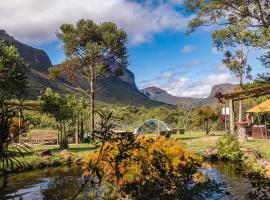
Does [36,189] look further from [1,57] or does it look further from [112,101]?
[112,101]

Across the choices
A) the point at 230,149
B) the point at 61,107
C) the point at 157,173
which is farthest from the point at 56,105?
the point at 157,173

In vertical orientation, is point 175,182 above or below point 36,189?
above

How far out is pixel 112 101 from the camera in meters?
132

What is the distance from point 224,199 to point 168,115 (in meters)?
45.1

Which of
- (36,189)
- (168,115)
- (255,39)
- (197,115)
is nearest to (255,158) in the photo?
(255,39)

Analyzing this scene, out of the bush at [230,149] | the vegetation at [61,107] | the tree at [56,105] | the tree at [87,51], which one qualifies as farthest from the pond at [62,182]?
the tree at [87,51]

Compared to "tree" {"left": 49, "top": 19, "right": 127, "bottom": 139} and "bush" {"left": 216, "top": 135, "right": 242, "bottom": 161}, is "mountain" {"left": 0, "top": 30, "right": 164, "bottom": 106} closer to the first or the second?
"tree" {"left": 49, "top": 19, "right": 127, "bottom": 139}

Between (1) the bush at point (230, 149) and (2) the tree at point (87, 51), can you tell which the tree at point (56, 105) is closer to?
(2) the tree at point (87, 51)

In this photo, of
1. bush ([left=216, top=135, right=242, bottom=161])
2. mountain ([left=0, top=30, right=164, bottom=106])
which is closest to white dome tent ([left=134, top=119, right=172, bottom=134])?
bush ([left=216, top=135, right=242, bottom=161])

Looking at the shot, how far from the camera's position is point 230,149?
17688 millimetres

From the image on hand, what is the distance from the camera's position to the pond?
456 inches

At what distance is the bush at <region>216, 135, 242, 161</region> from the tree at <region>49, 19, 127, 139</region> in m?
15.2

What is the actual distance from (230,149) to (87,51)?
16.7 m

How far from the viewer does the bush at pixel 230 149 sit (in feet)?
56.6
